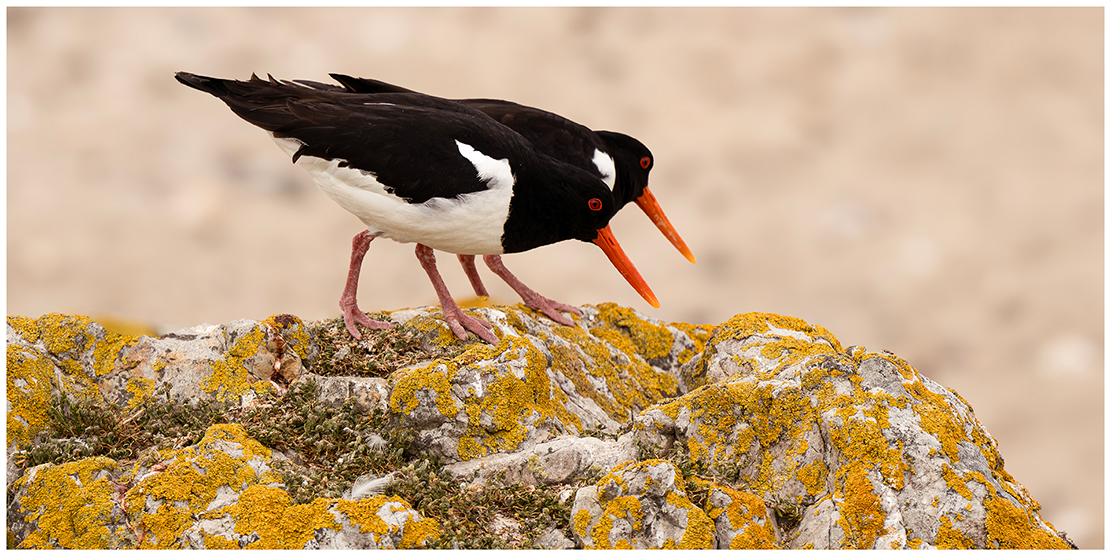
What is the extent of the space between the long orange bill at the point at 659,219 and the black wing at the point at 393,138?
3.21m

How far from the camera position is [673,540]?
13.1 feet

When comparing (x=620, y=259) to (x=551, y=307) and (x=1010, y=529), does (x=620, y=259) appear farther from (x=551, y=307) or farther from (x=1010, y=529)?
(x=1010, y=529)

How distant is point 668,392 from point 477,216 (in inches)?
77.5

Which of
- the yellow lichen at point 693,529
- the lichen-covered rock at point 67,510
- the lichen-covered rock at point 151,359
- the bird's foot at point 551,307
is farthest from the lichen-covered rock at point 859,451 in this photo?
the lichen-covered rock at point 67,510

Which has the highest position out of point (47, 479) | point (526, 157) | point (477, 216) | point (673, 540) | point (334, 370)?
point (526, 157)

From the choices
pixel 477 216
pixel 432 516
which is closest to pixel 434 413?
pixel 432 516

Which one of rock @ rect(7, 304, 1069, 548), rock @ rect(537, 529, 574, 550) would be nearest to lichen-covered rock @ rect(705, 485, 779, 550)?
rock @ rect(7, 304, 1069, 548)

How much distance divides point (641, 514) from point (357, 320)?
2797 mm

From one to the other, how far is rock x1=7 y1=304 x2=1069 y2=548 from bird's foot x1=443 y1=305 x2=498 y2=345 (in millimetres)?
82

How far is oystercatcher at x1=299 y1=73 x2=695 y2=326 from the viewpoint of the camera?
707 cm

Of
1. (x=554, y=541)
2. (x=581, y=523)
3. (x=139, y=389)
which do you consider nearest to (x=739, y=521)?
(x=581, y=523)

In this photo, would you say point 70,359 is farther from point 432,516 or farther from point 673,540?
point 673,540

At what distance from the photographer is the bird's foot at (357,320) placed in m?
5.96

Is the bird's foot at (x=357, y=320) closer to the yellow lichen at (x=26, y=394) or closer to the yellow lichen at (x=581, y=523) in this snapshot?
the yellow lichen at (x=26, y=394)
